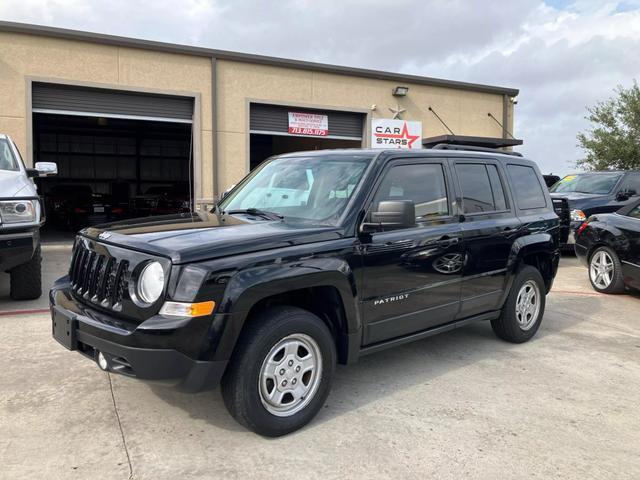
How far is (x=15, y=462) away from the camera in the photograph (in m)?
2.85

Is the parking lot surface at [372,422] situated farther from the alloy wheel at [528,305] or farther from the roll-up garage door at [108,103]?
the roll-up garage door at [108,103]

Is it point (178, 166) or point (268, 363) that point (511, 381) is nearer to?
point (268, 363)

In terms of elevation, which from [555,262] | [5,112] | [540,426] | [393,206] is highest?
[5,112]

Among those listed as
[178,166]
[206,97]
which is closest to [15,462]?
[206,97]

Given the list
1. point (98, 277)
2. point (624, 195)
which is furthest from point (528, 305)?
point (624, 195)

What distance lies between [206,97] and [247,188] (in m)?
9.46

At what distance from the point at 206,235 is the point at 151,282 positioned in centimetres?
43

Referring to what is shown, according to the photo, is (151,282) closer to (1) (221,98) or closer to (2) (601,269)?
(2) (601,269)

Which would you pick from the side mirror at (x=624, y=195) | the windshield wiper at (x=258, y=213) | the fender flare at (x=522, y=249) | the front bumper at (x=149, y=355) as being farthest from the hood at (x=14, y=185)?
the side mirror at (x=624, y=195)

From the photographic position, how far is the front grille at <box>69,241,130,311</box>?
3080 millimetres

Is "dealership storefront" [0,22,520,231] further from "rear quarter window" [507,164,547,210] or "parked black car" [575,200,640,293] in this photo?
"rear quarter window" [507,164,547,210]

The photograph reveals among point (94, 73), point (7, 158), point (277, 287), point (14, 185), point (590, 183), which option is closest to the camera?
point (277, 287)

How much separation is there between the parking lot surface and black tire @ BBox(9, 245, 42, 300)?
5.02 ft

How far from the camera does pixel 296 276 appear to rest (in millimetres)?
3156
